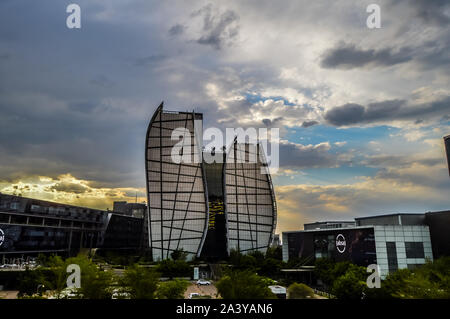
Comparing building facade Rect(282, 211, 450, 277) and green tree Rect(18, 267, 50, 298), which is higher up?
building facade Rect(282, 211, 450, 277)

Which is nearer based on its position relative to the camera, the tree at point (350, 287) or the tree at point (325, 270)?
the tree at point (350, 287)

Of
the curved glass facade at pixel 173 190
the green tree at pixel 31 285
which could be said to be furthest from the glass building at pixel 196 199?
the green tree at pixel 31 285

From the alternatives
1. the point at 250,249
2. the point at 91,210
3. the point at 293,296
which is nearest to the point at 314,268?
the point at 293,296

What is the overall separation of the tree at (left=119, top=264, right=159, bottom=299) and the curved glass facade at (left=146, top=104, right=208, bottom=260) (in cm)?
4533

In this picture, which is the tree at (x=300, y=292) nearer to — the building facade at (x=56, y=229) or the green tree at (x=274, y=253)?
the green tree at (x=274, y=253)

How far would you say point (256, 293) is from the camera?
25.2 metres

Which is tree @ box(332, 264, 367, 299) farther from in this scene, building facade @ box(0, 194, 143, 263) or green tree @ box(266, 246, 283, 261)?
building facade @ box(0, 194, 143, 263)

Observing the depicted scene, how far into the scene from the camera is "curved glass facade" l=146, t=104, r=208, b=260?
7556 centimetres

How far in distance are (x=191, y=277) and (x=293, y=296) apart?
3072 cm

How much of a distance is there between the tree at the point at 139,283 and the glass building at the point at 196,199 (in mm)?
45688

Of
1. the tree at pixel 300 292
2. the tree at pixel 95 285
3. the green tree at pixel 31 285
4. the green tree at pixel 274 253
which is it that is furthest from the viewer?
the green tree at pixel 274 253

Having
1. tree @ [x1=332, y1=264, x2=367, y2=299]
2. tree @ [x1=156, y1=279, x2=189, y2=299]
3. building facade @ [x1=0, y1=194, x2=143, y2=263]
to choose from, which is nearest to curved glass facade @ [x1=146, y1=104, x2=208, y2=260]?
building facade @ [x1=0, y1=194, x2=143, y2=263]

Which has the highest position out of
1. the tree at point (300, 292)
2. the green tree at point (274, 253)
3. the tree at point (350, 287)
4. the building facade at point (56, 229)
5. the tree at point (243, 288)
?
the building facade at point (56, 229)

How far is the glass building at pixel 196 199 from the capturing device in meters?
76.1
